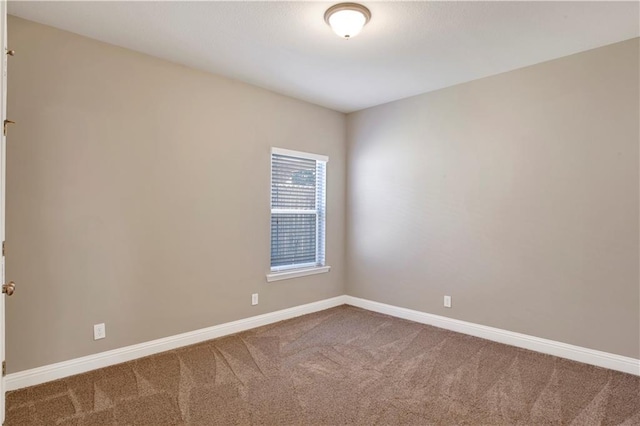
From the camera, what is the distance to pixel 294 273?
13.9 ft

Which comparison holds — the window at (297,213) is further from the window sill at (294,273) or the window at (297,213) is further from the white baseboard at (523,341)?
the white baseboard at (523,341)

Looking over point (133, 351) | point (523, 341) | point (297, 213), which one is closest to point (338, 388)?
point (133, 351)

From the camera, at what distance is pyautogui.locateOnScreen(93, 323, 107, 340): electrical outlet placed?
9.34ft

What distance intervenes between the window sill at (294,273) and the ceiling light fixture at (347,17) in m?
2.59

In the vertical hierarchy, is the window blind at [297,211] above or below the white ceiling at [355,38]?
below

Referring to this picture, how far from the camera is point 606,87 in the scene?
292 centimetres

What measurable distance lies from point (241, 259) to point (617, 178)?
3.42 meters

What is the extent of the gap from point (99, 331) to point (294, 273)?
202 centimetres

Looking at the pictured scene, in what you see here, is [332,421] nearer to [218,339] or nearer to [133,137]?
[218,339]

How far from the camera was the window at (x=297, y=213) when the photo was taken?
4.15 m

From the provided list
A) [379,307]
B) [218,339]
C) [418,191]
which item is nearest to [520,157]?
[418,191]

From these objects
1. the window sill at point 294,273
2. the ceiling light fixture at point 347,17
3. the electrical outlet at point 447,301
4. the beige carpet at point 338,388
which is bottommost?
the beige carpet at point 338,388

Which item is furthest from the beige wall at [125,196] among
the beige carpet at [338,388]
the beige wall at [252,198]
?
the beige carpet at [338,388]

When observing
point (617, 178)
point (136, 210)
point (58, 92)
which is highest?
point (58, 92)
